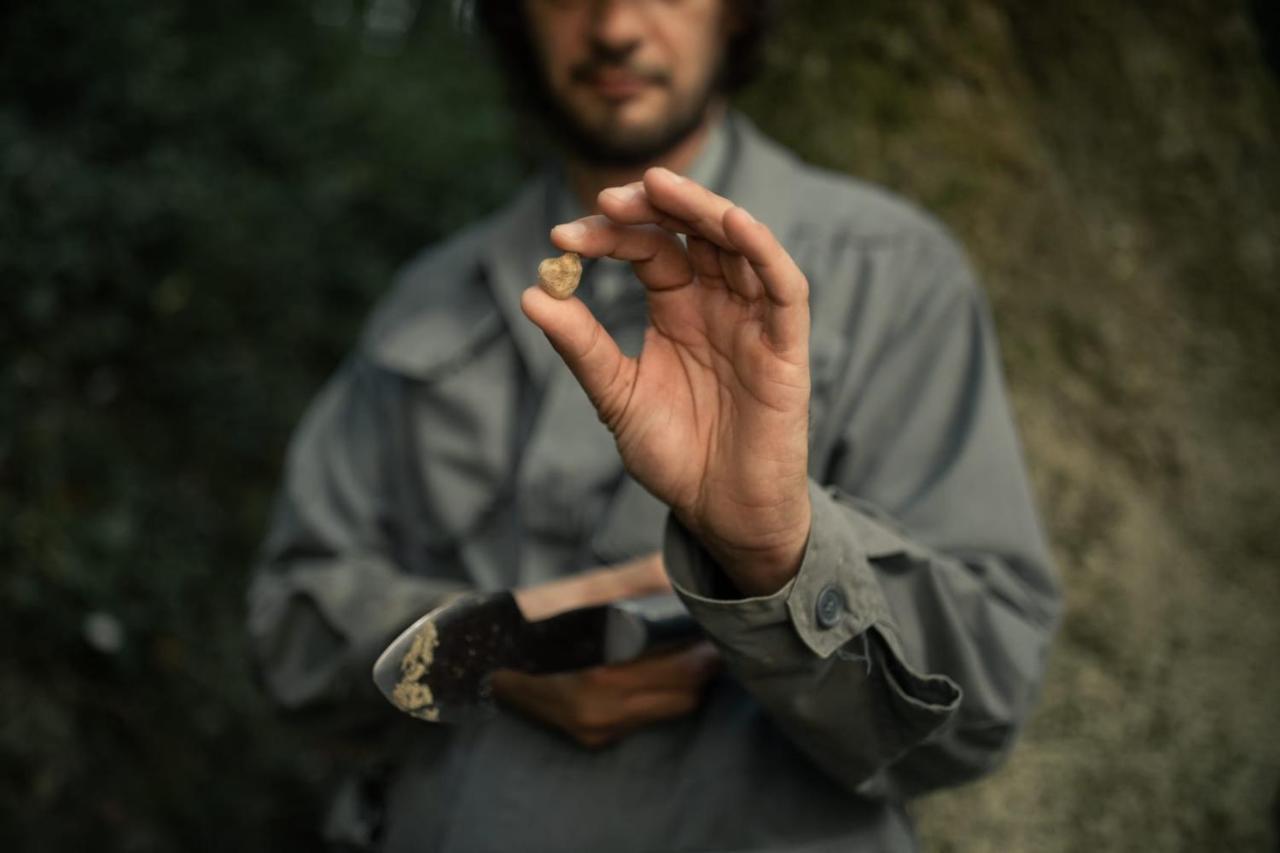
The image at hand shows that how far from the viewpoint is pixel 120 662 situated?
3180 mm

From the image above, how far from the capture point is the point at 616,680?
160 cm

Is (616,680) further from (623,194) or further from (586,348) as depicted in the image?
(623,194)

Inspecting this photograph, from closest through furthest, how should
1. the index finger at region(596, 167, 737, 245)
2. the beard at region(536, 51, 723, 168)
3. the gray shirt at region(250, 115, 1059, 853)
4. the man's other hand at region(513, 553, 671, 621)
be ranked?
the index finger at region(596, 167, 737, 245) < the gray shirt at region(250, 115, 1059, 853) < the man's other hand at region(513, 553, 671, 621) < the beard at region(536, 51, 723, 168)

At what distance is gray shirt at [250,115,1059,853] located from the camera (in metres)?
1.40

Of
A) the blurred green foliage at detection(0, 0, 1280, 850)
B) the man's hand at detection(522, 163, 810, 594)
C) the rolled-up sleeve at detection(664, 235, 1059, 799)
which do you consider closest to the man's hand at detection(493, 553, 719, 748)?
the rolled-up sleeve at detection(664, 235, 1059, 799)

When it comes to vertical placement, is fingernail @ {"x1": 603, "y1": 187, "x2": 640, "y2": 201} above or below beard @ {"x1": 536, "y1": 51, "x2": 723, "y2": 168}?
above

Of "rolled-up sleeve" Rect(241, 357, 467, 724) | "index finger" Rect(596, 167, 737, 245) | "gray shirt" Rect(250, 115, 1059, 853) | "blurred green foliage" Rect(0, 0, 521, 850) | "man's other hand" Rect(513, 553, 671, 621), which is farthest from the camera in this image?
"blurred green foliage" Rect(0, 0, 521, 850)

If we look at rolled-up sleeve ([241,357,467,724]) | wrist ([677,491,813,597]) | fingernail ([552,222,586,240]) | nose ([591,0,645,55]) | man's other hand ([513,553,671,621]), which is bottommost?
rolled-up sleeve ([241,357,467,724])

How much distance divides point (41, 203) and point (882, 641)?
255 centimetres

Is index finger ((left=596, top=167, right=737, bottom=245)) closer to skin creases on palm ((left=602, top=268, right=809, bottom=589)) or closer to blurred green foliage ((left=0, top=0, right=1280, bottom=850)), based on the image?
skin creases on palm ((left=602, top=268, right=809, bottom=589))

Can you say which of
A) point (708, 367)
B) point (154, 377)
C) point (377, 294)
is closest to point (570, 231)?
point (708, 367)

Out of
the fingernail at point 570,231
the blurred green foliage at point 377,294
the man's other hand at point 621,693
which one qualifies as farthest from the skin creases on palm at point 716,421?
the blurred green foliage at point 377,294

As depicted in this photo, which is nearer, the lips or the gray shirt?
the gray shirt

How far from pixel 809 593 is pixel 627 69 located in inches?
35.7
